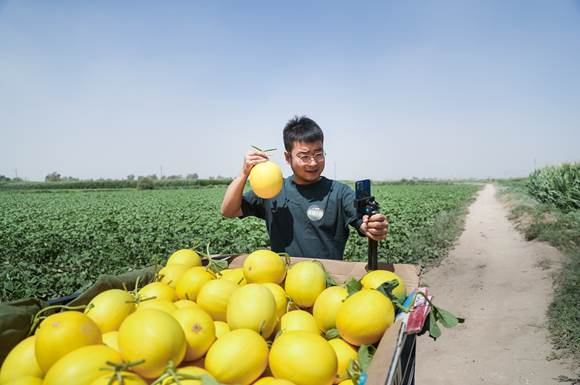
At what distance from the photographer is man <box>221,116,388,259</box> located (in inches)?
112

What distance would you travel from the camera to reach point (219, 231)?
10289mm

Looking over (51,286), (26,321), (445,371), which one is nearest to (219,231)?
(51,286)

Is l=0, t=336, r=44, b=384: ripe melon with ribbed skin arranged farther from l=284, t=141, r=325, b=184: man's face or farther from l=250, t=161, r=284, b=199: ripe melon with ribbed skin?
l=284, t=141, r=325, b=184: man's face

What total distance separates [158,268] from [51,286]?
470 centimetres

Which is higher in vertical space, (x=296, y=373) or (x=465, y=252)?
(x=296, y=373)

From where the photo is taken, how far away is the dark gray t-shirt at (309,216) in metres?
2.96

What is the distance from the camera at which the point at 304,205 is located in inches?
119

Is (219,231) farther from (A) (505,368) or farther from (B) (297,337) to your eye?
(B) (297,337)

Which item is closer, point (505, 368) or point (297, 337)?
point (297, 337)

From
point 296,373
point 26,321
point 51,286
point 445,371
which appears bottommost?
point 445,371

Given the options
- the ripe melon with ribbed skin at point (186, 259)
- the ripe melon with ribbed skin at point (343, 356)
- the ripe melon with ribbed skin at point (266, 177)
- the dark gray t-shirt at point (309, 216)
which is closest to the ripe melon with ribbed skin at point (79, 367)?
the ripe melon with ribbed skin at point (343, 356)

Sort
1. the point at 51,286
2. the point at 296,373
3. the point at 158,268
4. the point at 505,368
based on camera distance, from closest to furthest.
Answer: the point at 296,373 < the point at 158,268 < the point at 505,368 < the point at 51,286

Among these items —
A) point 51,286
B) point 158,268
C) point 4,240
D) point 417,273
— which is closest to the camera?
point 417,273

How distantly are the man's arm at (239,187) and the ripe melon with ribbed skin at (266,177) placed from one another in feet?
0.16
